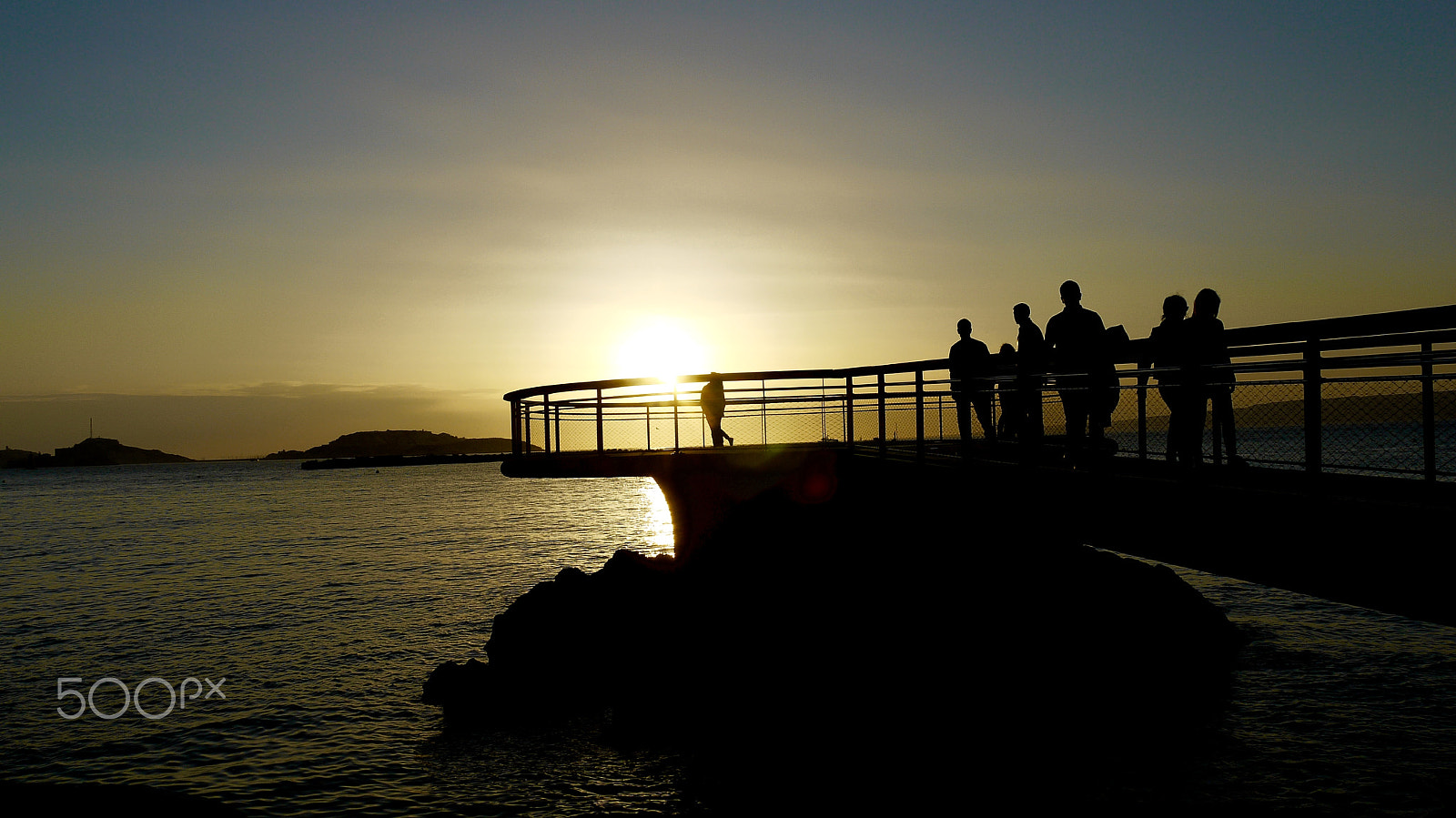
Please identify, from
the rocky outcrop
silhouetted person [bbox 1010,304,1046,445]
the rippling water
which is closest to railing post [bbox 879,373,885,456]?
the rocky outcrop

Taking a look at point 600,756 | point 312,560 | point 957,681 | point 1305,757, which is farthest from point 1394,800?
point 312,560

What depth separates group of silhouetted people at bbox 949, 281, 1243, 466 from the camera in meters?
6.72

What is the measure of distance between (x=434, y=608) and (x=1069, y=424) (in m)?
18.8

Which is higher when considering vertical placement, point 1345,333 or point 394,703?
point 1345,333

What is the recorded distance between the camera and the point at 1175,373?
747cm

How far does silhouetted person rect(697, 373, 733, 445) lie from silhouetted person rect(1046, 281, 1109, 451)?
7.46m

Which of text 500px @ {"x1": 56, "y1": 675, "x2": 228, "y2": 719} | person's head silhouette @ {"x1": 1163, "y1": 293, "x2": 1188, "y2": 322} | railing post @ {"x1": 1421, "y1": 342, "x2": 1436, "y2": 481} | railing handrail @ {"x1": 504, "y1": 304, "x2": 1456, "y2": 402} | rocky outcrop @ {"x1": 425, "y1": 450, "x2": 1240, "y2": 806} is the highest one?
person's head silhouette @ {"x1": 1163, "y1": 293, "x2": 1188, "y2": 322}

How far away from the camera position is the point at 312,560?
114 feet

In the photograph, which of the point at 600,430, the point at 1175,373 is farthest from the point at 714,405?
the point at 1175,373

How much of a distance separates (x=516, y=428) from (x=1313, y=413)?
13.7m

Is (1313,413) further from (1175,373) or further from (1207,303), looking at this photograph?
(1207,303)

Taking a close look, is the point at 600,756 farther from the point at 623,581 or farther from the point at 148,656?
the point at 148,656

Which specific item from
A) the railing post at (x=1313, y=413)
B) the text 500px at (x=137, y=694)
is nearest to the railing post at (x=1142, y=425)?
the railing post at (x=1313, y=413)

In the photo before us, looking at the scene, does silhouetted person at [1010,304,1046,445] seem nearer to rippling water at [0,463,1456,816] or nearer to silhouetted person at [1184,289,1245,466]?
silhouetted person at [1184,289,1245,466]
